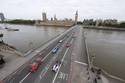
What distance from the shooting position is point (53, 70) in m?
20.0

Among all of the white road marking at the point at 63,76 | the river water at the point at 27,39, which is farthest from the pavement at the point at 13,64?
the river water at the point at 27,39

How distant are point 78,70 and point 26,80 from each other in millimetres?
10547

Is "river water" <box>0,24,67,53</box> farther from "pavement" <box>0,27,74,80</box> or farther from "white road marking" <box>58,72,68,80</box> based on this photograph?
"white road marking" <box>58,72,68,80</box>

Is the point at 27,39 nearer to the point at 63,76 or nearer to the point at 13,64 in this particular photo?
the point at 13,64

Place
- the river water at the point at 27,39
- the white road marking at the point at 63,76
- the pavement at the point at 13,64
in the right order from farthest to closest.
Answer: the river water at the point at 27,39, the pavement at the point at 13,64, the white road marking at the point at 63,76

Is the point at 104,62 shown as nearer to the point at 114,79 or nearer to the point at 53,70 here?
the point at 114,79

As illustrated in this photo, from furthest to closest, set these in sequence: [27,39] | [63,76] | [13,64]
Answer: [27,39] < [13,64] < [63,76]

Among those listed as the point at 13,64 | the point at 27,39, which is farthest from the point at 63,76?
the point at 27,39

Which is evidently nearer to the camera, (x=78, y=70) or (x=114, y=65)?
(x=78, y=70)

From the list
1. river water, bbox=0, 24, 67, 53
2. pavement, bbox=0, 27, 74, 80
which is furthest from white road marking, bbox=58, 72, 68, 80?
river water, bbox=0, 24, 67, 53

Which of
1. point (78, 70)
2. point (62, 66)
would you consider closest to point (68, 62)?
point (62, 66)

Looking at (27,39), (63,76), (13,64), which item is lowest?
(63,76)

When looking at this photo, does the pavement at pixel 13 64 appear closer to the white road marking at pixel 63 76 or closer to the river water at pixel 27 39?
the white road marking at pixel 63 76

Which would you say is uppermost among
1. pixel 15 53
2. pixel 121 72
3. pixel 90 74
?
pixel 15 53
